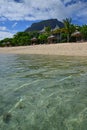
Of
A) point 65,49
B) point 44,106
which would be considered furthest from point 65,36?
point 44,106

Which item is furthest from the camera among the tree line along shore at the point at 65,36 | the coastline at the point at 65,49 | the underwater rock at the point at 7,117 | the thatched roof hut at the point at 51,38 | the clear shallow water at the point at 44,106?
the thatched roof hut at the point at 51,38

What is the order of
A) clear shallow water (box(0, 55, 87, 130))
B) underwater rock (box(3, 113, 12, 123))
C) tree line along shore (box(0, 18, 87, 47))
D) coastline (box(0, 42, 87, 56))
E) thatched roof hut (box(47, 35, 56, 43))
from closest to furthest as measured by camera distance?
clear shallow water (box(0, 55, 87, 130)) < underwater rock (box(3, 113, 12, 123)) < coastline (box(0, 42, 87, 56)) < tree line along shore (box(0, 18, 87, 47)) < thatched roof hut (box(47, 35, 56, 43))

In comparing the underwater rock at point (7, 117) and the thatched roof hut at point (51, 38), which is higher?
the underwater rock at point (7, 117)

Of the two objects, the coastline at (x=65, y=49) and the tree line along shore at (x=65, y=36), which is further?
the tree line along shore at (x=65, y=36)

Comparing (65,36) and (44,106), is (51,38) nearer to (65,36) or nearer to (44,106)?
(65,36)

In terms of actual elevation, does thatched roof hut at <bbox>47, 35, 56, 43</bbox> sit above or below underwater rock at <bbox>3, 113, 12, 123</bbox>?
below

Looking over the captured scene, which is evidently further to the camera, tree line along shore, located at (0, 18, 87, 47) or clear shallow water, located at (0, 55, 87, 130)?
tree line along shore, located at (0, 18, 87, 47)

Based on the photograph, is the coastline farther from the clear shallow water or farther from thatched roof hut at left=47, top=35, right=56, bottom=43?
the clear shallow water

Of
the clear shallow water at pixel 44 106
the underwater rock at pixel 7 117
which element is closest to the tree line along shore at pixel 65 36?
the clear shallow water at pixel 44 106

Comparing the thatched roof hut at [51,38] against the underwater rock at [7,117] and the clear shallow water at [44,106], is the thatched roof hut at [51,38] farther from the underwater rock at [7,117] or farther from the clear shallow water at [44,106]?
the underwater rock at [7,117]

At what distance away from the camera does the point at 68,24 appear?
54.7m

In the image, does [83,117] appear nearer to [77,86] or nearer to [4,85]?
[77,86]

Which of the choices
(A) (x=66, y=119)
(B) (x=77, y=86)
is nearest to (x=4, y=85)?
(B) (x=77, y=86)

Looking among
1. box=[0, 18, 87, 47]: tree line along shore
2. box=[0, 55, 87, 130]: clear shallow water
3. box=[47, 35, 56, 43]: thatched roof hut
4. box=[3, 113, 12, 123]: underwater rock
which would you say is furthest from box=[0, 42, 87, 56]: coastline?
box=[3, 113, 12, 123]: underwater rock
